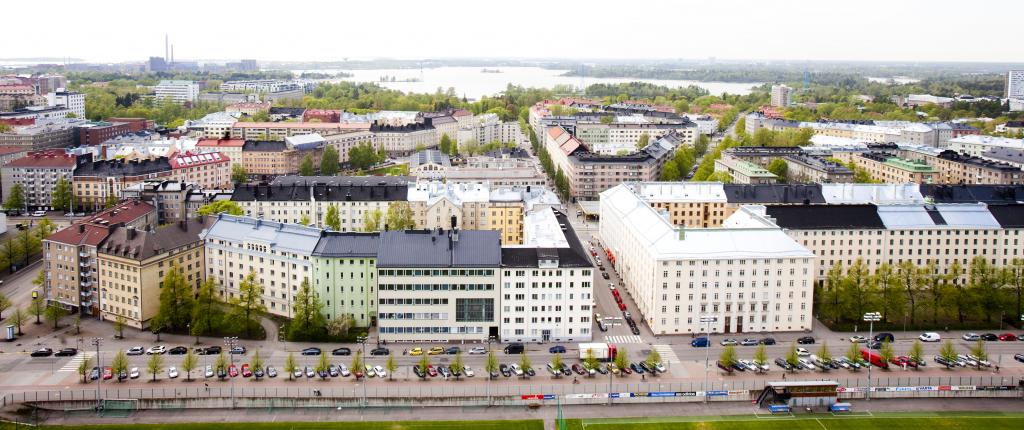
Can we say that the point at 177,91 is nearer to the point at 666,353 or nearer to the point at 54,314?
the point at 54,314

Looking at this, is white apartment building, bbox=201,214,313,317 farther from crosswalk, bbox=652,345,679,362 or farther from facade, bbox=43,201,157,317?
crosswalk, bbox=652,345,679,362

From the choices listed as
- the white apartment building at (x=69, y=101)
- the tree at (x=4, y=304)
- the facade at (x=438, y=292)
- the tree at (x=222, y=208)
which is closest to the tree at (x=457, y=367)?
the facade at (x=438, y=292)

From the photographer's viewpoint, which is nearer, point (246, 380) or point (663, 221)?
point (246, 380)

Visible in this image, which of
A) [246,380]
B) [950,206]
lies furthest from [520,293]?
[950,206]

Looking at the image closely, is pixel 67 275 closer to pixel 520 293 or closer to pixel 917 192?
pixel 520 293

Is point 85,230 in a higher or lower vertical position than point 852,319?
higher

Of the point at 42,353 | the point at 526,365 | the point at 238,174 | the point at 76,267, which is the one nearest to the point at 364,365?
the point at 526,365

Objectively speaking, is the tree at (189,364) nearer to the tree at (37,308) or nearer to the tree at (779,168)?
the tree at (37,308)
